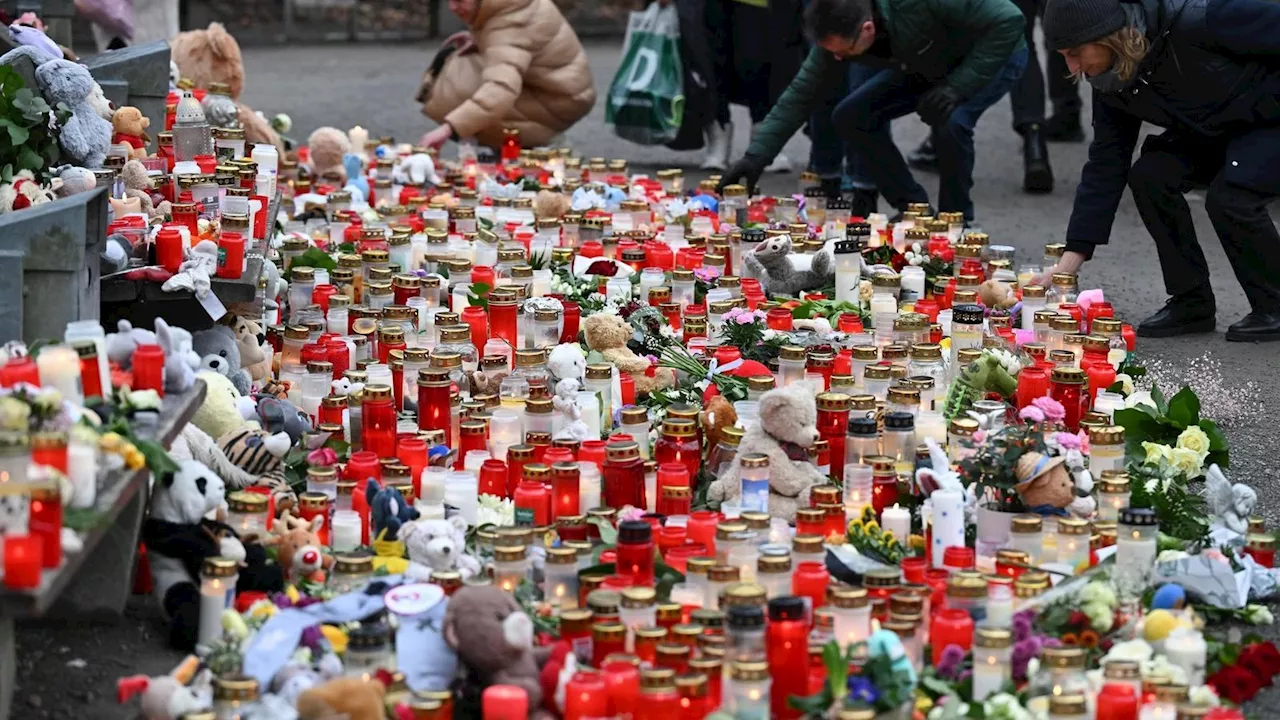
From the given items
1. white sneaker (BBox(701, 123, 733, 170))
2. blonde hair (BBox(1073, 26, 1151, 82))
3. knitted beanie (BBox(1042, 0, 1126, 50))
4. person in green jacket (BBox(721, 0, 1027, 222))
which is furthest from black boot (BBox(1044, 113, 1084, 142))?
knitted beanie (BBox(1042, 0, 1126, 50))

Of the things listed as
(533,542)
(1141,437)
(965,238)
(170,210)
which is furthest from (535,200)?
(533,542)

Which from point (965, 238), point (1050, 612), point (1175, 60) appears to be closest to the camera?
point (1050, 612)

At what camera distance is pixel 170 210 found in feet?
17.4

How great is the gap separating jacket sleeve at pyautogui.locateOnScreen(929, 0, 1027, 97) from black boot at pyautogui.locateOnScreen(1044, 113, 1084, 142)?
11.0 feet

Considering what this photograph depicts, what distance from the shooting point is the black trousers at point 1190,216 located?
245 inches

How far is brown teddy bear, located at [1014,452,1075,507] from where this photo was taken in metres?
4.21

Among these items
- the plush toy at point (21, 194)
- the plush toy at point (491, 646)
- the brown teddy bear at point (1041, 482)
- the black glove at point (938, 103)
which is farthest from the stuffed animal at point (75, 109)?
the black glove at point (938, 103)

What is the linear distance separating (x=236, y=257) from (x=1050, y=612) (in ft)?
7.62

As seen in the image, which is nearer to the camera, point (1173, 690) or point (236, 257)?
point (1173, 690)

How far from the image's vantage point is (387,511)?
13.3 ft

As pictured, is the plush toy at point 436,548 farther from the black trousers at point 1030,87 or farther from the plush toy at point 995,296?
the black trousers at point 1030,87

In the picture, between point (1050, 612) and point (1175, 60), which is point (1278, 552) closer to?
point (1050, 612)

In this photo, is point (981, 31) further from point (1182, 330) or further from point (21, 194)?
point (21, 194)

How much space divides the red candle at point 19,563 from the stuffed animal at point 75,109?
96.1 inches
